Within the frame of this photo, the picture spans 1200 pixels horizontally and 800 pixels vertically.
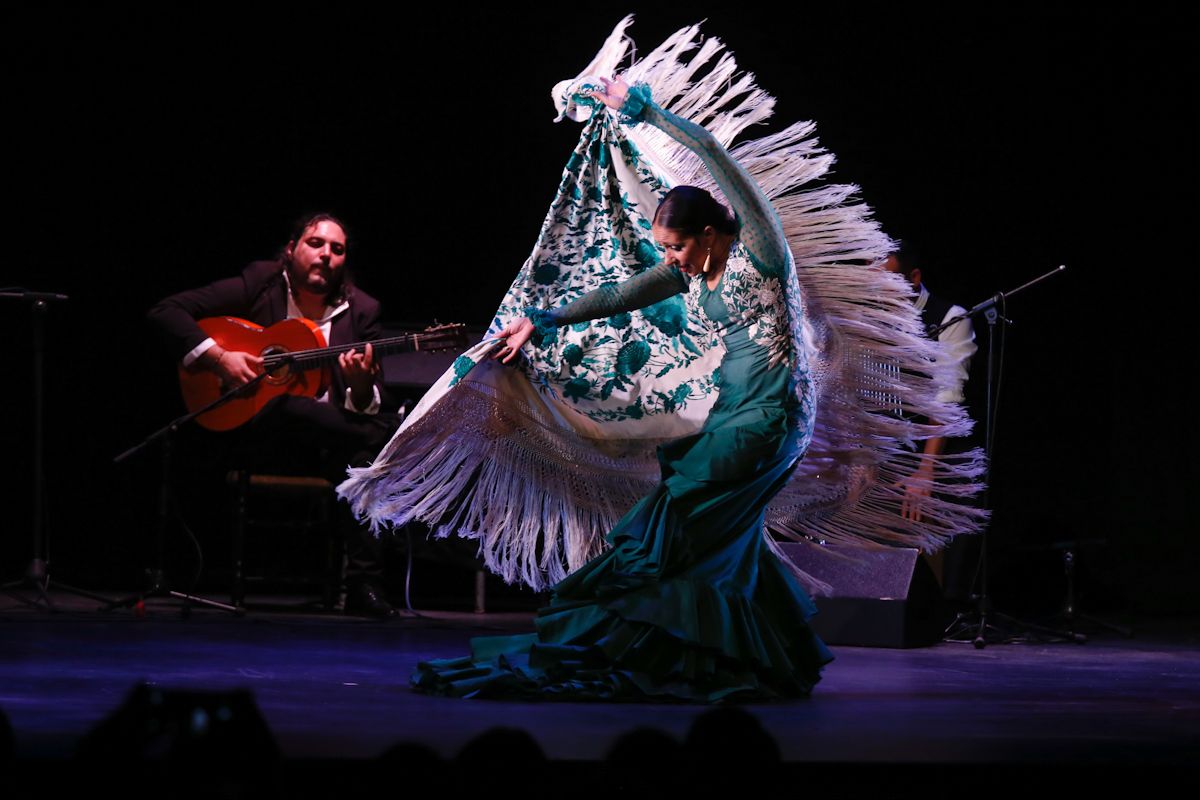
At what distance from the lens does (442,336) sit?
5.36 meters

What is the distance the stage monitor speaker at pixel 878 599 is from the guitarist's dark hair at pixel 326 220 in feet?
6.90

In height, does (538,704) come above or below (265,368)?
below

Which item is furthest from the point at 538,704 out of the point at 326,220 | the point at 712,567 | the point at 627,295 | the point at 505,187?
the point at 505,187

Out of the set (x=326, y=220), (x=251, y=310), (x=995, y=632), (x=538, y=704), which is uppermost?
(x=326, y=220)

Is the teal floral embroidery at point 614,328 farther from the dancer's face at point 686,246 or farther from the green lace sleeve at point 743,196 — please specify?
the green lace sleeve at point 743,196

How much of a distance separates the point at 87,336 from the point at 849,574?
11.8 feet

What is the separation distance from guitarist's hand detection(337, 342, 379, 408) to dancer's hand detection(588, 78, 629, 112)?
6.64 feet

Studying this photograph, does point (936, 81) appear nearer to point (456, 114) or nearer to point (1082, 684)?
point (456, 114)

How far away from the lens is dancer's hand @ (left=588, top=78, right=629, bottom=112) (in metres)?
3.86

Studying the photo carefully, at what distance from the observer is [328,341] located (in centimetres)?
595

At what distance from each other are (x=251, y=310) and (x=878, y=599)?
8.94ft

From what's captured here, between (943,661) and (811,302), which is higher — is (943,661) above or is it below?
below

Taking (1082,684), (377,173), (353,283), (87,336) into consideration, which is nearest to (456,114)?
(377,173)

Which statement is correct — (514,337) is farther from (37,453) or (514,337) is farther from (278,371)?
(37,453)
